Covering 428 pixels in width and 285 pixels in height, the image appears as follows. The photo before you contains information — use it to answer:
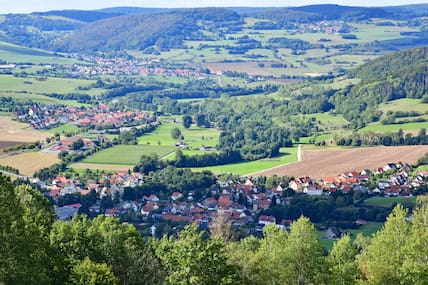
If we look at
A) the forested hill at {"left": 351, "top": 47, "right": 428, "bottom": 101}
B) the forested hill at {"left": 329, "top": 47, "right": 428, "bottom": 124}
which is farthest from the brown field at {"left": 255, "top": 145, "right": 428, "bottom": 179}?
the forested hill at {"left": 351, "top": 47, "right": 428, "bottom": 101}

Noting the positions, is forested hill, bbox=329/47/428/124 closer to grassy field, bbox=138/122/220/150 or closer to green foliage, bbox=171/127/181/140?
grassy field, bbox=138/122/220/150

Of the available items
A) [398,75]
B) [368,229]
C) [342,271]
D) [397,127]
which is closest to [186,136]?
[397,127]

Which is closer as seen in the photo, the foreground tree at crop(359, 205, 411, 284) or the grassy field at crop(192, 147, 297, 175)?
the foreground tree at crop(359, 205, 411, 284)

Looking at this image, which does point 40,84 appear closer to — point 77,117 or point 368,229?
point 77,117

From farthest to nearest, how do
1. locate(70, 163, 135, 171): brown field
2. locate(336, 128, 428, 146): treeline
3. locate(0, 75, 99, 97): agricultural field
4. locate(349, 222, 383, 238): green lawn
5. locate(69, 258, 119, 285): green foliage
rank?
locate(0, 75, 99, 97): agricultural field, locate(336, 128, 428, 146): treeline, locate(70, 163, 135, 171): brown field, locate(349, 222, 383, 238): green lawn, locate(69, 258, 119, 285): green foliage

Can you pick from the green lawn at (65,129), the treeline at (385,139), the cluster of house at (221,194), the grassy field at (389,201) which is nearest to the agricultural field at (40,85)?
the green lawn at (65,129)

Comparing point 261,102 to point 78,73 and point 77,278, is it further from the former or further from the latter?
point 77,278

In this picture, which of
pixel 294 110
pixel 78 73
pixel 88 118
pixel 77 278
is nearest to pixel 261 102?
pixel 294 110
